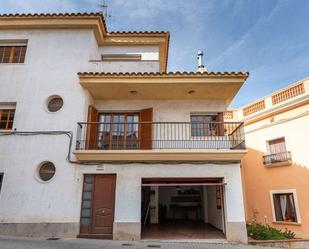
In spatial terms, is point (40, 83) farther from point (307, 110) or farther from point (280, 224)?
point (280, 224)

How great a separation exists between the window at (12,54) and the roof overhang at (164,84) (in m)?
3.29

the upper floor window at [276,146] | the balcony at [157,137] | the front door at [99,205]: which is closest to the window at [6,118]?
the balcony at [157,137]

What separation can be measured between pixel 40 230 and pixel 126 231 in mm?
2986

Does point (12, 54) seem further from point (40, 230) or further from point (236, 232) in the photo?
point (236, 232)

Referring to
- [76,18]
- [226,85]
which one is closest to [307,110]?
[226,85]

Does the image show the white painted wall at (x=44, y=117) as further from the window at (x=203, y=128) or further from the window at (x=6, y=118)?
the window at (x=203, y=128)

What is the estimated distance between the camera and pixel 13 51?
10836 mm

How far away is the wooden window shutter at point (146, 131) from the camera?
10156 mm

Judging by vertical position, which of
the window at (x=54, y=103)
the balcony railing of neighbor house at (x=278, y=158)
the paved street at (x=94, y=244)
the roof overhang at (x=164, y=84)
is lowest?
the paved street at (x=94, y=244)

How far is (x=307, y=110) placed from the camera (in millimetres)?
12969

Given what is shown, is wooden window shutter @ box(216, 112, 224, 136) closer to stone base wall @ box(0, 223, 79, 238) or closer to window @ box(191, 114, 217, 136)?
window @ box(191, 114, 217, 136)

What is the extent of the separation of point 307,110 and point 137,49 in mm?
9576

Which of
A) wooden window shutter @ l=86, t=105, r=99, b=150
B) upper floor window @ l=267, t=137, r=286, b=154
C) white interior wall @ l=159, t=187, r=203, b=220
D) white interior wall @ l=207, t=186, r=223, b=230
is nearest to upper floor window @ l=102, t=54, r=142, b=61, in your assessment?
wooden window shutter @ l=86, t=105, r=99, b=150

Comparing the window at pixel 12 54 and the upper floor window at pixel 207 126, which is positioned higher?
the window at pixel 12 54
